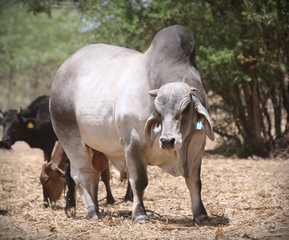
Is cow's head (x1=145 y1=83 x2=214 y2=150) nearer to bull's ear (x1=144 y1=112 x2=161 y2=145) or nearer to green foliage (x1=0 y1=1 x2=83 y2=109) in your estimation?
bull's ear (x1=144 y1=112 x2=161 y2=145)

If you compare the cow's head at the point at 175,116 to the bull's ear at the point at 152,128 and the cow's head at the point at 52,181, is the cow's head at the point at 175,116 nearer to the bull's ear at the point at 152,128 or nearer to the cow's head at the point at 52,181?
the bull's ear at the point at 152,128

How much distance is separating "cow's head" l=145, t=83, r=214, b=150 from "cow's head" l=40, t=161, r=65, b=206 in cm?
269

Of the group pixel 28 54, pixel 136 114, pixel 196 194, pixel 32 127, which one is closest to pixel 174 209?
pixel 196 194

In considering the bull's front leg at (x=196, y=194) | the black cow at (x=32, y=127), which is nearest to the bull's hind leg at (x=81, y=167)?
the bull's front leg at (x=196, y=194)

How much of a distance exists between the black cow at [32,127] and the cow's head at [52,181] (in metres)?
2.49

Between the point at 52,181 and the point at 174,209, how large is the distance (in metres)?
1.81

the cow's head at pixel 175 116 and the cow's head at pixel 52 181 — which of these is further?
the cow's head at pixel 52 181

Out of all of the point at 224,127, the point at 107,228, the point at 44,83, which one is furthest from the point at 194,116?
the point at 44,83

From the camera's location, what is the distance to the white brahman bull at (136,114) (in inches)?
216

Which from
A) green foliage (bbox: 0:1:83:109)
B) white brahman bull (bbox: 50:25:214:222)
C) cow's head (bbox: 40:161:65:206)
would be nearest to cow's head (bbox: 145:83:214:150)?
white brahman bull (bbox: 50:25:214:222)

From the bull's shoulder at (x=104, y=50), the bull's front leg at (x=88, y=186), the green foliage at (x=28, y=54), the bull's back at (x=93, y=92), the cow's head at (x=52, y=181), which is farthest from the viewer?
the green foliage at (x=28, y=54)

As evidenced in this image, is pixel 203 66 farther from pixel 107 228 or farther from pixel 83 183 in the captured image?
pixel 107 228

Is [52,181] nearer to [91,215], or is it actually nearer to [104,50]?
[91,215]

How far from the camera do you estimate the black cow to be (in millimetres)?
10656
